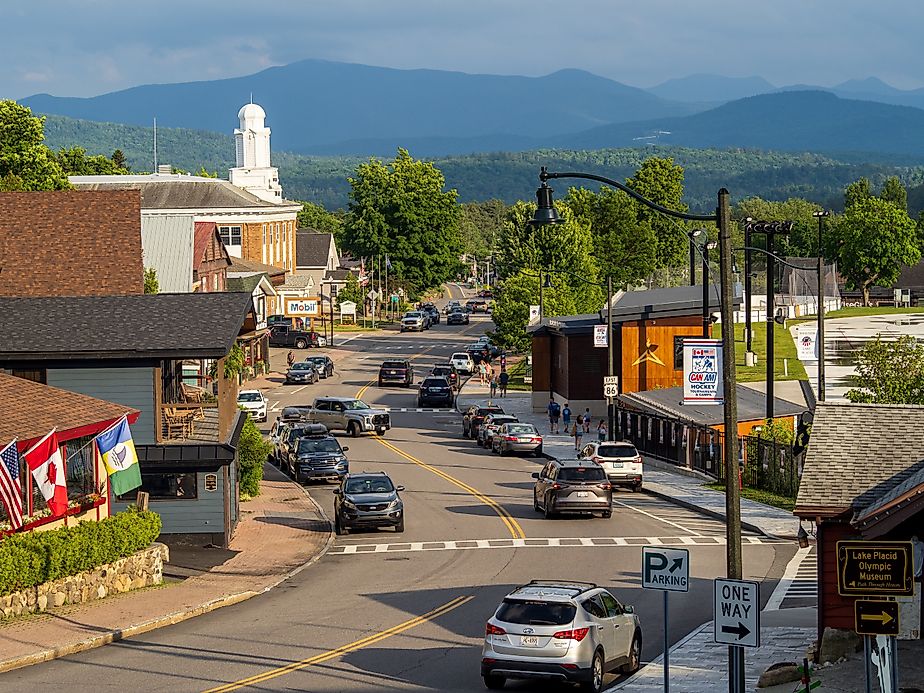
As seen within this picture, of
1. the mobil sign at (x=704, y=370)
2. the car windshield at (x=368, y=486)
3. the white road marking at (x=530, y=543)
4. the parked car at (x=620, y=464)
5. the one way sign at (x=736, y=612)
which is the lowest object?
the white road marking at (x=530, y=543)

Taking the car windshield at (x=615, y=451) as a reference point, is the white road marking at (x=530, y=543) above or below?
below

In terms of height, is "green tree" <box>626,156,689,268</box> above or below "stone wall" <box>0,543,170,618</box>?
above

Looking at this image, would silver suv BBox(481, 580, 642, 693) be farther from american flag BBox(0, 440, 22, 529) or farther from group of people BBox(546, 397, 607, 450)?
group of people BBox(546, 397, 607, 450)

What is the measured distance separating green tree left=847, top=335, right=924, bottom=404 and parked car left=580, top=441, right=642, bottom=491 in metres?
7.62

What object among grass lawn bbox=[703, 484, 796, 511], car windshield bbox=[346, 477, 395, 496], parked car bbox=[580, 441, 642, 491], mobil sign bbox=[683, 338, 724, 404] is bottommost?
grass lawn bbox=[703, 484, 796, 511]

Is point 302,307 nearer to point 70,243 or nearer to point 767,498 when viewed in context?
point 70,243

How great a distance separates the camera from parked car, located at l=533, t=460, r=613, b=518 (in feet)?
141

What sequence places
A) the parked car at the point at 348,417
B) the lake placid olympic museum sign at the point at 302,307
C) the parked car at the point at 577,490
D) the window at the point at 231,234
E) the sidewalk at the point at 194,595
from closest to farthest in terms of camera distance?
the sidewalk at the point at 194,595
the parked car at the point at 577,490
the parked car at the point at 348,417
the lake placid olympic museum sign at the point at 302,307
the window at the point at 231,234

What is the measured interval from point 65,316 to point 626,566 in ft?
55.0

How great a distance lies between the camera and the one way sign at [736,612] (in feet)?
62.4

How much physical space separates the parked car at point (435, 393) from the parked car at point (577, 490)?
123ft

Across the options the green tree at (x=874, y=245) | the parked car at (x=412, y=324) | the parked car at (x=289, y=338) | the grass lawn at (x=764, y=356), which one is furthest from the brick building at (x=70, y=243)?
the green tree at (x=874, y=245)

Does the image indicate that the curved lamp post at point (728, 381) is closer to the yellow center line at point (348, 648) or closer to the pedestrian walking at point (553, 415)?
the yellow center line at point (348, 648)

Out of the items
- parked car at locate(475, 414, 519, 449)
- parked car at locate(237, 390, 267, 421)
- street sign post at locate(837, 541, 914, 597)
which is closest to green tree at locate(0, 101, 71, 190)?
parked car at locate(237, 390, 267, 421)
